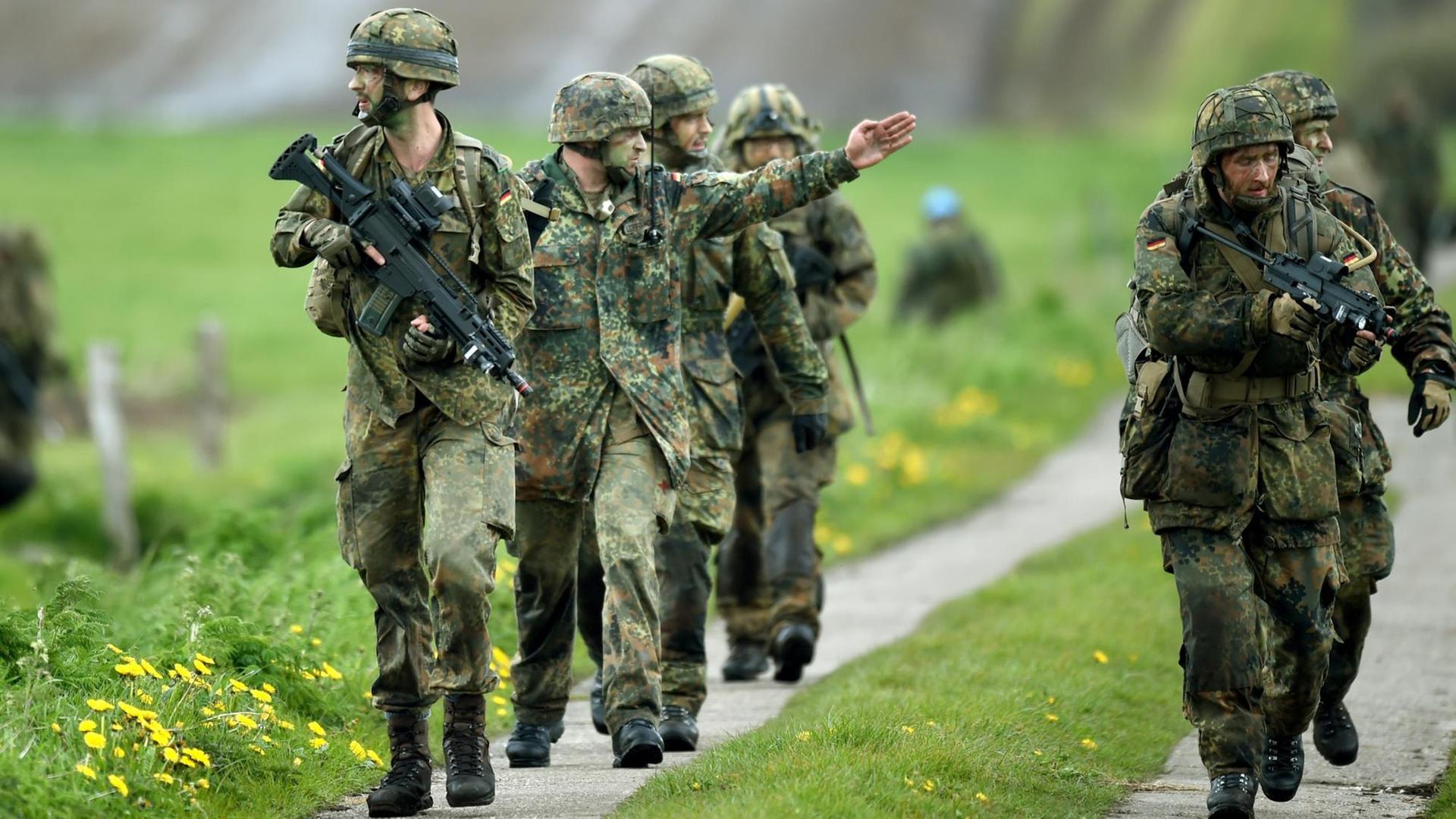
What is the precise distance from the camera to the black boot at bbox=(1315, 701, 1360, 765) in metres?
8.15

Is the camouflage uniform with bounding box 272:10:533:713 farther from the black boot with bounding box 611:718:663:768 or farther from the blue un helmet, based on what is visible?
the blue un helmet

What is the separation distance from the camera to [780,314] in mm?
9109

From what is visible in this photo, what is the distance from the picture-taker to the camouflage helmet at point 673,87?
874 cm

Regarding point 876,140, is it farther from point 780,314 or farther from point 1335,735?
point 1335,735

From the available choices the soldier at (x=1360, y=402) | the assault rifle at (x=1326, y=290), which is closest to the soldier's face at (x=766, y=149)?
the soldier at (x=1360, y=402)

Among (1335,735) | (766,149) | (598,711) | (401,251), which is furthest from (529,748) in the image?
(766,149)

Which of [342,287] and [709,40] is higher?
[709,40]

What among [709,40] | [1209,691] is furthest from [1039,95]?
[1209,691]

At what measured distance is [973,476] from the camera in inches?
673

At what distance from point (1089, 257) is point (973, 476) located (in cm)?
1607

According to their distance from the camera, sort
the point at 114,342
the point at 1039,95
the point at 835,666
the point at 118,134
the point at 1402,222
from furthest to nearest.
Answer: the point at 1039,95 < the point at 118,134 < the point at 114,342 < the point at 1402,222 < the point at 835,666

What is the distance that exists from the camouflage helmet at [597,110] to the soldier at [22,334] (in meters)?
12.7

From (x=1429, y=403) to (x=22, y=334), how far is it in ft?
49.4

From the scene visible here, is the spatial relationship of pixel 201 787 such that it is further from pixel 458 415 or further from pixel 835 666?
pixel 835 666
